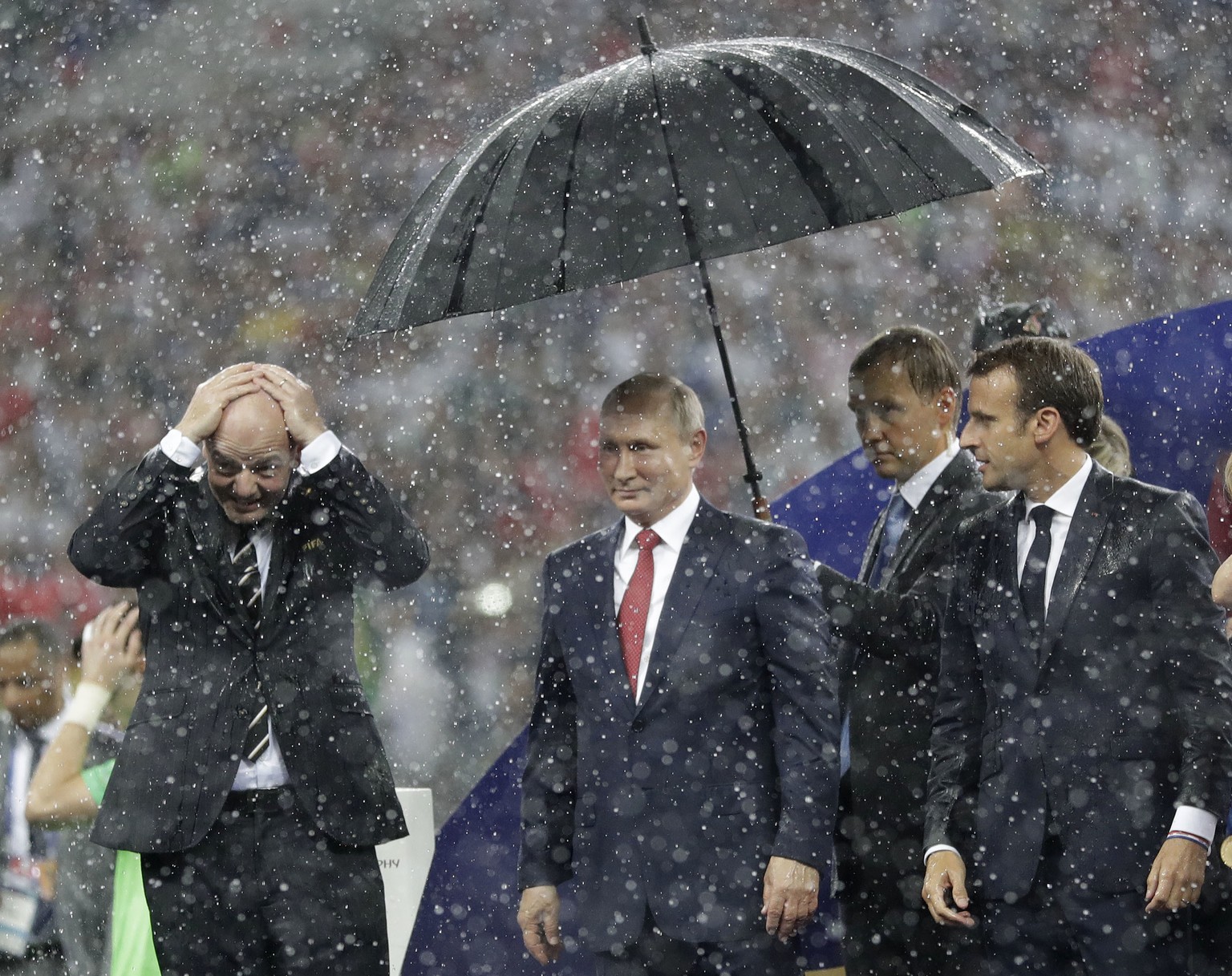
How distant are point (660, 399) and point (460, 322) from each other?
6.58 meters

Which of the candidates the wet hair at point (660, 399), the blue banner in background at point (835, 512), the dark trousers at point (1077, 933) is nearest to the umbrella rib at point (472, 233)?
the wet hair at point (660, 399)

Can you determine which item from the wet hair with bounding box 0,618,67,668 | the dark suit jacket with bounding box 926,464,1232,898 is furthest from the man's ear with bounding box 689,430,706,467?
the wet hair with bounding box 0,618,67,668

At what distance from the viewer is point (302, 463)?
3.37 metres

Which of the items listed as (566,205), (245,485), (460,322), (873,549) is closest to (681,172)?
(566,205)

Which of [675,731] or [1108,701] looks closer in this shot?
[1108,701]

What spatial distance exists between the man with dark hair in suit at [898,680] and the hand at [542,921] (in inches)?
32.8

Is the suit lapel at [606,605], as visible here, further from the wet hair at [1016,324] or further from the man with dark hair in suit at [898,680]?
the wet hair at [1016,324]

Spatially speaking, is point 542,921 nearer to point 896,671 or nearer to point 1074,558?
point 896,671

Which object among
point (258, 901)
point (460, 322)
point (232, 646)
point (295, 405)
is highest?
point (460, 322)

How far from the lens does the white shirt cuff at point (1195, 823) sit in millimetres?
2883

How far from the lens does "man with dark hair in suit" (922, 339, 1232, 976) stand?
2.95 meters

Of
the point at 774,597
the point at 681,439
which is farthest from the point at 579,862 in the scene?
the point at 681,439

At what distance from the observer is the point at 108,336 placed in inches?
385

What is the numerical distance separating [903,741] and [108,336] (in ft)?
23.6
